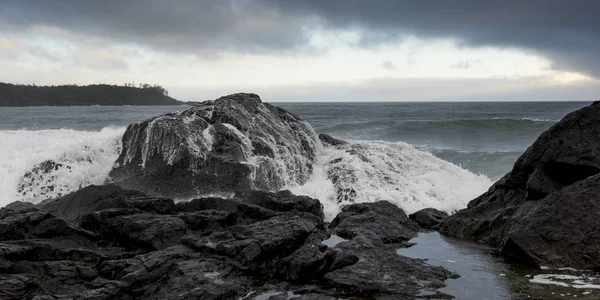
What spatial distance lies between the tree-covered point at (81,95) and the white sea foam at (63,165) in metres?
108

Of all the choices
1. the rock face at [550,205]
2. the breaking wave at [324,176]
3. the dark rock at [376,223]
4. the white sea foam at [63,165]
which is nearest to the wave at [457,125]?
the breaking wave at [324,176]

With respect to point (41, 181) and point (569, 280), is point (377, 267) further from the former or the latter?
point (41, 181)

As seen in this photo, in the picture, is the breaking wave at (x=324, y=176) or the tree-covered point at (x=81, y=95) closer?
the breaking wave at (x=324, y=176)

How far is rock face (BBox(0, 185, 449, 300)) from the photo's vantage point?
642 centimetres

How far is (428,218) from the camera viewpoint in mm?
11070

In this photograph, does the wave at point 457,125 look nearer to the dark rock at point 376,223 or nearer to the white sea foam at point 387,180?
the white sea foam at point 387,180

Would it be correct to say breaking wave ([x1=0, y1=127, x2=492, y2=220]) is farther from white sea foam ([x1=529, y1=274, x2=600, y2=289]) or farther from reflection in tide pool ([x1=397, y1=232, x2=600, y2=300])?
white sea foam ([x1=529, y1=274, x2=600, y2=289])

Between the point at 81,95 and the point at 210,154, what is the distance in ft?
400

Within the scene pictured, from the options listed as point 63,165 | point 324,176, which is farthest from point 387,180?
point 63,165

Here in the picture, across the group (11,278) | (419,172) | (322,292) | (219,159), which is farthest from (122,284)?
(419,172)

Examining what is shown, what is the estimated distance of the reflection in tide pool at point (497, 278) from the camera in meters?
6.43

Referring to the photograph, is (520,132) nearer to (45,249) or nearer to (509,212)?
(509,212)

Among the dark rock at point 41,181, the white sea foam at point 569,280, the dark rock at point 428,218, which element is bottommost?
the dark rock at point 428,218

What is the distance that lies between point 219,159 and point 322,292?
638cm
